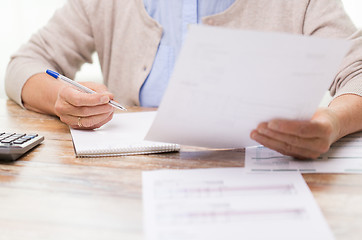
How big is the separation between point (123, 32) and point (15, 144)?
0.60m

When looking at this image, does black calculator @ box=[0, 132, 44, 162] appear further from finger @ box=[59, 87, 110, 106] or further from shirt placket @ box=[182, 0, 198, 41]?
shirt placket @ box=[182, 0, 198, 41]

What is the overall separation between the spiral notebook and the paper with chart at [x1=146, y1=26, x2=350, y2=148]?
0.07m

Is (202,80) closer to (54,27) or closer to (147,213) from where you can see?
(147,213)

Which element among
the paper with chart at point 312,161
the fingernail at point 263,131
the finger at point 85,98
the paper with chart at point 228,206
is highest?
the finger at point 85,98

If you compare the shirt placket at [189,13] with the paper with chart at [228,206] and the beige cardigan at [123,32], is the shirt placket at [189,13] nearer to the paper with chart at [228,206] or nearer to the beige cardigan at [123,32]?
the beige cardigan at [123,32]

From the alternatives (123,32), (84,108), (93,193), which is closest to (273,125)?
(93,193)

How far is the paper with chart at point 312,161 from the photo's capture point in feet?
2.22

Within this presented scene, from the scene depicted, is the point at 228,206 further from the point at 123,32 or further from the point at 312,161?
the point at 123,32

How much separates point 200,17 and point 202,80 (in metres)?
0.62

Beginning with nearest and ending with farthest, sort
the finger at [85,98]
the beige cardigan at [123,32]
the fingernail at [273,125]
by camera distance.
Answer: the fingernail at [273,125], the finger at [85,98], the beige cardigan at [123,32]

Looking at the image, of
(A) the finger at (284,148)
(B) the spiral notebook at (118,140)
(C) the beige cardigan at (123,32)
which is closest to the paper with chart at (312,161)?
(A) the finger at (284,148)

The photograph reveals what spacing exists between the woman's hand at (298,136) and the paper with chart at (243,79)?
0.01m

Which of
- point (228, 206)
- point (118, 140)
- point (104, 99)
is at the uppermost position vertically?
point (104, 99)

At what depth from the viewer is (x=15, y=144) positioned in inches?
28.8
